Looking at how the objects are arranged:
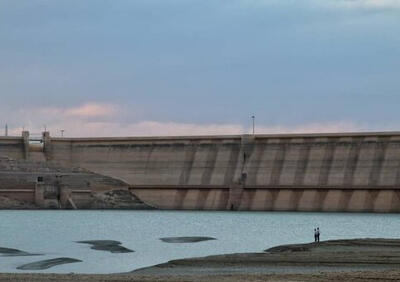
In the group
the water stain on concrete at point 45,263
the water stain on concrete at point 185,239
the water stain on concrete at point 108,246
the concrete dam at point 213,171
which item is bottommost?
the water stain on concrete at point 45,263

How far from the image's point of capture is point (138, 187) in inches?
4547

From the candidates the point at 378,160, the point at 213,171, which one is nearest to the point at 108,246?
the point at 378,160

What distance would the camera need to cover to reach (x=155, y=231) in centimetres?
7500

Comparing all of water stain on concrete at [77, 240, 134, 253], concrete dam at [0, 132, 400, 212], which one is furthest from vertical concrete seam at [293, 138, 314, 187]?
water stain on concrete at [77, 240, 134, 253]

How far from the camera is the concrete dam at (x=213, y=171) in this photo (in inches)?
4151

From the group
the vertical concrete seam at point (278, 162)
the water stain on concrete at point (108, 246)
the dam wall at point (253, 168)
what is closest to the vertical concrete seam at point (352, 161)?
the dam wall at point (253, 168)

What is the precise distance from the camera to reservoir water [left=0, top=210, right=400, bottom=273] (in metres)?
49.4

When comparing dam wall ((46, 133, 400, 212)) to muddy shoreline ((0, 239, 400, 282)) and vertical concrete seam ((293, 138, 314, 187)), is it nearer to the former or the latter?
vertical concrete seam ((293, 138, 314, 187))

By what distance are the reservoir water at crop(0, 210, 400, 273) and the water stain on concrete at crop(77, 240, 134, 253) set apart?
2.12 ft

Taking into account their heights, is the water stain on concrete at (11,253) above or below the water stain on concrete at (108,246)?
below

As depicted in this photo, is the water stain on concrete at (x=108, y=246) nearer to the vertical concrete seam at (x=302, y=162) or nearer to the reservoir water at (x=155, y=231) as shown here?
the reservoir water at (x=155, y=231)

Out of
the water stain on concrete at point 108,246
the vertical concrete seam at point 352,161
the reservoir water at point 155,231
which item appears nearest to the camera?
the reservoir water at point 155,231

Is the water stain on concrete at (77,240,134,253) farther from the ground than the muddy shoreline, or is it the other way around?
the water stain on concrete at (77,240,134,253)

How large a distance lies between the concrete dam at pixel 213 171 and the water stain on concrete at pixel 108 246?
4831cm
